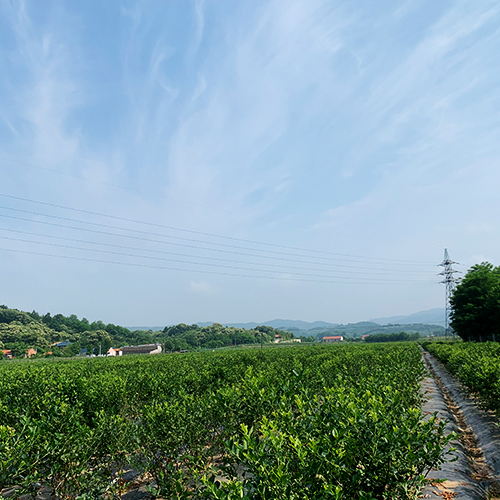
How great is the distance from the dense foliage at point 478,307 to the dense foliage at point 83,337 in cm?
3209

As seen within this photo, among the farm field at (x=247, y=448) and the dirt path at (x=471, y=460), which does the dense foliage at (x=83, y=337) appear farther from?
the farm field at (x=247, y=448)

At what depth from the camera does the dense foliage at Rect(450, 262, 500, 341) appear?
39969 millimetres

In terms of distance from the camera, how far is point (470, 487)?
5090mm

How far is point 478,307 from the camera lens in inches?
1678

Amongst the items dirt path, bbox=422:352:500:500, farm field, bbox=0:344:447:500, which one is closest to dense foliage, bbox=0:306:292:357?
dirt path, bbox=422:352:500:500

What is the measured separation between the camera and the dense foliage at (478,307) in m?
40.0

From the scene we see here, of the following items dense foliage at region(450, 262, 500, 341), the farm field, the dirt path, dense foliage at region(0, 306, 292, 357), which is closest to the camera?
the farm field

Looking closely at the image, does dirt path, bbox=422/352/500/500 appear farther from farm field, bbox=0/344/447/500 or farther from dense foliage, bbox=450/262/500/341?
dense foliage, bbox=450/262/500/341

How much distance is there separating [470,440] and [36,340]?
292 ft

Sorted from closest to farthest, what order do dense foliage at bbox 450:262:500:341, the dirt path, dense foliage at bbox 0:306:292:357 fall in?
the dirt path < dense foliage at bbox 450:262:500:341 < dense foliage at bbox 0:306:292:357

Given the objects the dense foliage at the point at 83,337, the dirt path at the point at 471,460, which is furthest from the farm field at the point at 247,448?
the dense foliage at the point at 83,337

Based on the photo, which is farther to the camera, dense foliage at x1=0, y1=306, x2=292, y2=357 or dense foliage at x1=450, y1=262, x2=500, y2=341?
dense foliage at x1=0, y1=306, x2=292, y2=357

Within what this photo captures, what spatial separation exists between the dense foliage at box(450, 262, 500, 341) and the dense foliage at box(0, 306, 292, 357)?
105 ft

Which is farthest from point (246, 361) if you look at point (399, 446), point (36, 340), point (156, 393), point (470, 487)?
point (36, 340)
